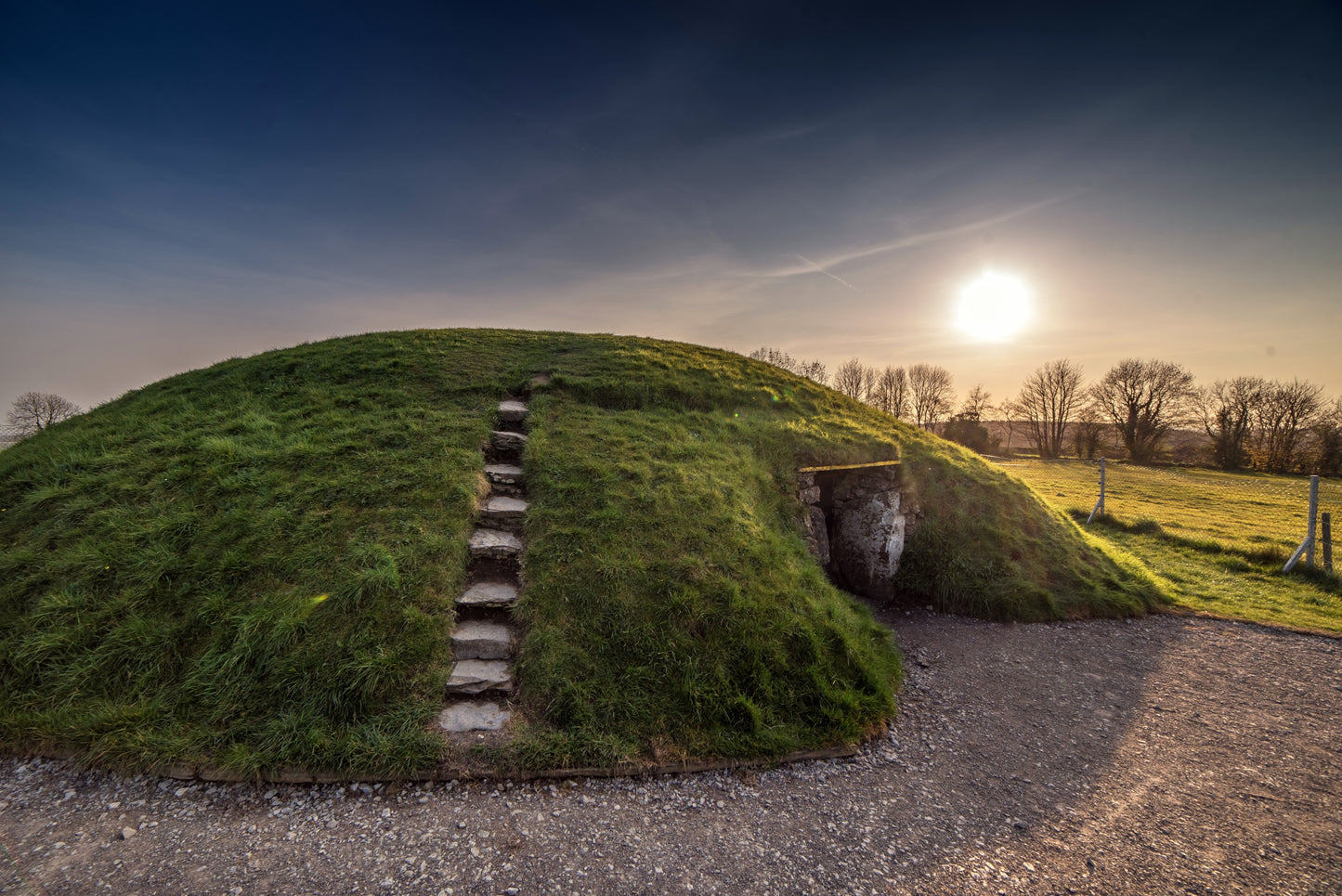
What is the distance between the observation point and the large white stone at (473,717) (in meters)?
5.19

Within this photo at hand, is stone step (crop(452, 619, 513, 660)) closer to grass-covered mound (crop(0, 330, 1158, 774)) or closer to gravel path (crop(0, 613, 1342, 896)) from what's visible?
grass-covered mound (crop(0, 330, 1158, 774))

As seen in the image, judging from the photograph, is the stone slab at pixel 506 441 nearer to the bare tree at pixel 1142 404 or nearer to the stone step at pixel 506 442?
the stone step at pixel 506 442

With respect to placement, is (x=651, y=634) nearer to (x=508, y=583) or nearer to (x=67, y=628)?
(x=508, y=583)

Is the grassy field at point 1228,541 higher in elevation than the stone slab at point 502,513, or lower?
lower

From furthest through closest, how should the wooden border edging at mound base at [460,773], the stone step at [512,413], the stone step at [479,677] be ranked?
the stone step at [512,413]
the stone step at [479,677]
the wooden border edging at mound base at [460,773]

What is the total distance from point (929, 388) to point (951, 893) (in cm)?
5781

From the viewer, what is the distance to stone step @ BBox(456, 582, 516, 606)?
249 inches

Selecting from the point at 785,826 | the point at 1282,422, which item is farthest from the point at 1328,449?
the point at 785,826

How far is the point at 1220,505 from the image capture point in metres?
22.7

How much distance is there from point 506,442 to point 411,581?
3.77m

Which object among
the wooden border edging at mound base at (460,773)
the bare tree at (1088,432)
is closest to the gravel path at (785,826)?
the wooden border edging at mound base at (460,773)

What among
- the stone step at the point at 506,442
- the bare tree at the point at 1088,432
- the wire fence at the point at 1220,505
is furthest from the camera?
the bare tree at the point at 1088,432

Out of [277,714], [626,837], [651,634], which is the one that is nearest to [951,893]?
[626,837]

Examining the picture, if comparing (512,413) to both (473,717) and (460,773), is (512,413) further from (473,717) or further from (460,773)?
(460,773)
